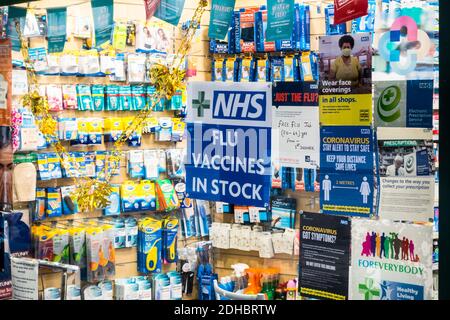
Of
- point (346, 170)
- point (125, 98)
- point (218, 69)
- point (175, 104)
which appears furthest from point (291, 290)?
point (125, 98)

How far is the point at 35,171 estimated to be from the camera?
450cm

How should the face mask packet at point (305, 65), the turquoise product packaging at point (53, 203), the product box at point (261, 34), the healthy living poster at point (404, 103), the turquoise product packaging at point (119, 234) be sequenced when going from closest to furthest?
1. the healthy living poster at point (404, 103)
2. the face mask packet at point (305, 65)
3. the product box at point (261, 34)
4. the turquoise product packaging at point (53, 203)
5. the turquoise product packaging at point (119, 234)

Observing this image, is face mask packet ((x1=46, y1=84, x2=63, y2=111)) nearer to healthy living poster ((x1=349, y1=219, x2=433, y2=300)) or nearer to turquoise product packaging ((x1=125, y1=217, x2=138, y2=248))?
turquoise product packaging ((x1=125, y1=217, x2=138, y2=248))

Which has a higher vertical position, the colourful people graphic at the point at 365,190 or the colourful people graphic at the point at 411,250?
the colourful people graphic at the point at 365,190

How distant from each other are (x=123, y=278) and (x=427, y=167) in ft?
8.37

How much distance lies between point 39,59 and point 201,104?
1602 mm

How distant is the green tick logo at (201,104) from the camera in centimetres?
334

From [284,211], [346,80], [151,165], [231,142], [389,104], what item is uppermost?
[346,80]

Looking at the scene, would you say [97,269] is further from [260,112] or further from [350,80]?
[350,80]

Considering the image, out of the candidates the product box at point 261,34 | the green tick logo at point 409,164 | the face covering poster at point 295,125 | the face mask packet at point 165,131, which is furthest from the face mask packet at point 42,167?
the green tick logo at point 409,164

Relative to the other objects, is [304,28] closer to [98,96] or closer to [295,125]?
[295,125]

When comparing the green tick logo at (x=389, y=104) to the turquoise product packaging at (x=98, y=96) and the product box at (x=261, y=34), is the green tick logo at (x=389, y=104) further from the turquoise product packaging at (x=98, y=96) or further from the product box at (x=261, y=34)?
the turquoise product packaging at (x=98, y=96)

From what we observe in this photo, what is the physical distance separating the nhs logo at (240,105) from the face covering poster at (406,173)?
572mm

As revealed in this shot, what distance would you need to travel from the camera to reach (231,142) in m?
3.28
